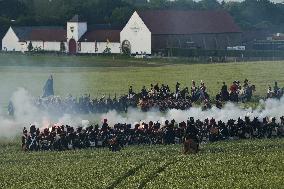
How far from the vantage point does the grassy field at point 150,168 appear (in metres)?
24.1

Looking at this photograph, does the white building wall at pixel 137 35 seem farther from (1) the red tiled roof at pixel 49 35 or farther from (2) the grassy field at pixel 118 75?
(1) the red tiled roof at pixel 49 35

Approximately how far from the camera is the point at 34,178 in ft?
83.5

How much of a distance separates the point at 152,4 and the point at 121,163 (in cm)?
16377

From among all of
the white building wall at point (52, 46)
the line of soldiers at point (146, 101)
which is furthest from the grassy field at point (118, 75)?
the white building wall at point (52, 46)

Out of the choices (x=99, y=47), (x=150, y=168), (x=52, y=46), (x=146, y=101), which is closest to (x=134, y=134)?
(x=150, y=168)

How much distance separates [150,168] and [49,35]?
102 meters

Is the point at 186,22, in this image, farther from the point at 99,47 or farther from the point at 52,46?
the point at 52,46

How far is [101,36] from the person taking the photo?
119500mm

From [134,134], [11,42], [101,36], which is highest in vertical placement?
[101,36]

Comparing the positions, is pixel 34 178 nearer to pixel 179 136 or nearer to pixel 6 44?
pixel 179 136

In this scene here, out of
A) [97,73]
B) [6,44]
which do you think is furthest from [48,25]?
[97,73]

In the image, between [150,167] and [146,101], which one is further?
[146,101]

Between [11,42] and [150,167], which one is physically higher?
[11,42]

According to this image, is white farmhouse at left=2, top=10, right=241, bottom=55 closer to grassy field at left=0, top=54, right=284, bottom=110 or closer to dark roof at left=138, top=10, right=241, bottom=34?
dark roof at left=138, top=10, right=241, bottom=34
